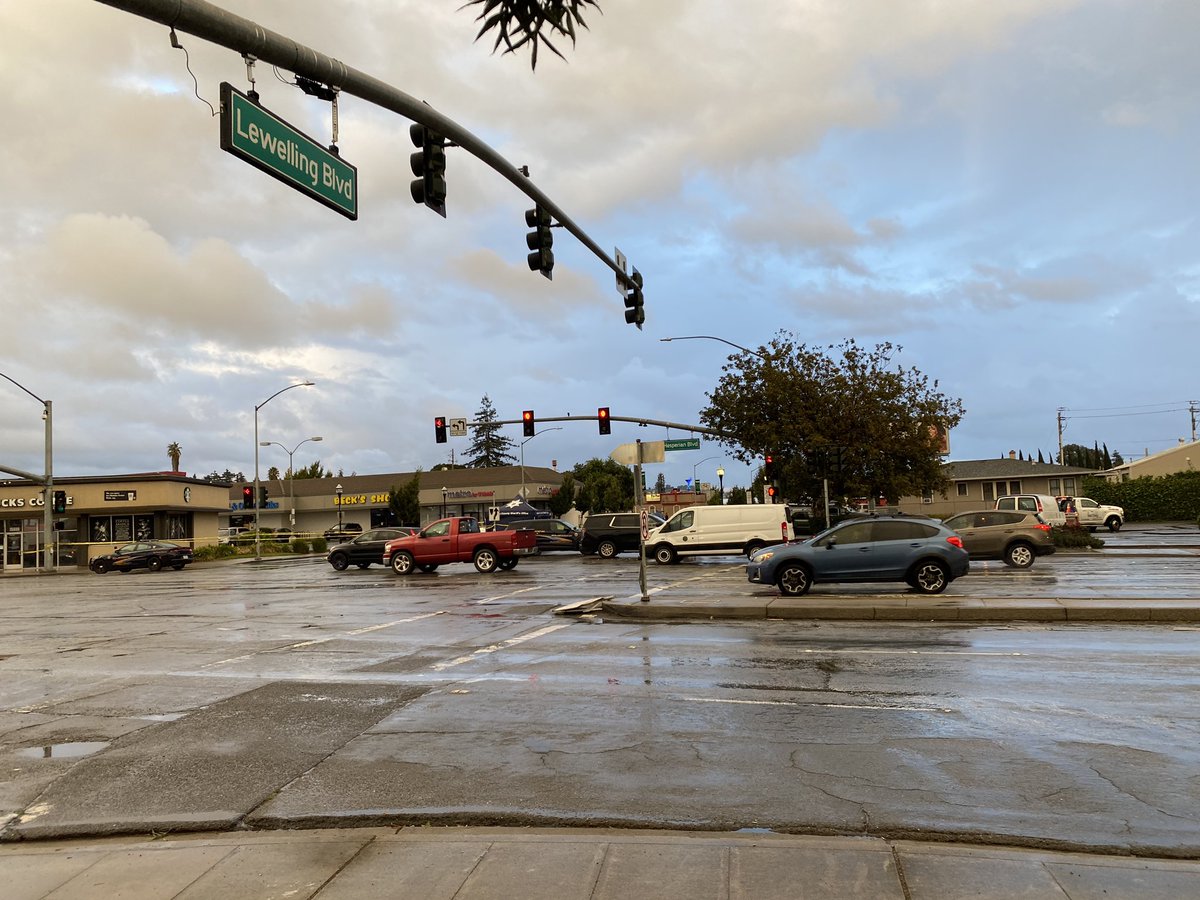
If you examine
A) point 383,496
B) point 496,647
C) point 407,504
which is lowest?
point 496,647

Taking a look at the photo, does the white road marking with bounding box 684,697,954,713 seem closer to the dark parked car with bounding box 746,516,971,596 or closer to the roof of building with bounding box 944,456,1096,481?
the dark parked car with bounding box 746,516,971,596

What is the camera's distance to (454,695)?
8977mm

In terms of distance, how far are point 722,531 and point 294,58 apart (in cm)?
2447

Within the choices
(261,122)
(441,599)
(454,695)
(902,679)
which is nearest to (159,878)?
(454,695)

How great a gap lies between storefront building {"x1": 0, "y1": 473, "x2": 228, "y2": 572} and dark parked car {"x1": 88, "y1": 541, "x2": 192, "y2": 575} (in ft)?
24.8

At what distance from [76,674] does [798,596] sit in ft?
40.2

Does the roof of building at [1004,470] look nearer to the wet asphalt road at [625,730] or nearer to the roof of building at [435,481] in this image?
the roof of building at [435,481]

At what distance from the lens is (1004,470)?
68750 millimetres

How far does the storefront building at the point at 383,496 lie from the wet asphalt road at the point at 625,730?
2452 inches

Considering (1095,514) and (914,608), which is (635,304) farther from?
(1095,514)

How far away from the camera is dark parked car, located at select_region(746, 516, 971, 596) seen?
1692cm

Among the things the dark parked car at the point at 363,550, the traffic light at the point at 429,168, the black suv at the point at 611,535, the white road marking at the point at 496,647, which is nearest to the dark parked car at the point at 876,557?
the white road marking at the point at 496,647

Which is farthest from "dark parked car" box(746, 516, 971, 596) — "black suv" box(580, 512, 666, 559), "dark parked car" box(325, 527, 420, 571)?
"dark parked car" box(325, 527, 420, 571)

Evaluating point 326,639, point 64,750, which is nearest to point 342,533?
point 326,639
